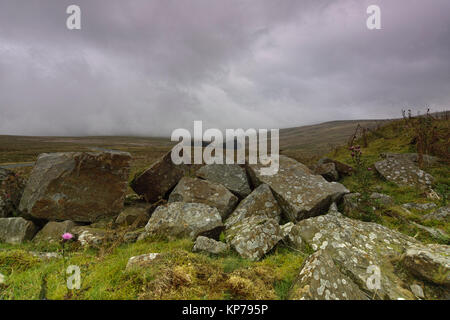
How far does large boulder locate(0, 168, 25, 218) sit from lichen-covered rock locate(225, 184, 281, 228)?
25.3 feet

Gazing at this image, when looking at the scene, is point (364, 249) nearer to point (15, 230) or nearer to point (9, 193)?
point (15, 230)

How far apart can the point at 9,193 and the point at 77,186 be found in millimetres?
2525

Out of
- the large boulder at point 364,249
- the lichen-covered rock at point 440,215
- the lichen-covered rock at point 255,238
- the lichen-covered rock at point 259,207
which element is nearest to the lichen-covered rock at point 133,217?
the lichen-covered rock at point 259,207

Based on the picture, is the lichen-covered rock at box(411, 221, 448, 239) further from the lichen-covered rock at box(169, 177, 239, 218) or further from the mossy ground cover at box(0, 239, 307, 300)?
the lichen-covered rock at box(169, 177, 239, 218)

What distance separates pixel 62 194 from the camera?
6.75 meters

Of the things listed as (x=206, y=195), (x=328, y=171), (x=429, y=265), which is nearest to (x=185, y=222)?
(x=206, y=195)

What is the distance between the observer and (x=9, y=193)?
23.0ft

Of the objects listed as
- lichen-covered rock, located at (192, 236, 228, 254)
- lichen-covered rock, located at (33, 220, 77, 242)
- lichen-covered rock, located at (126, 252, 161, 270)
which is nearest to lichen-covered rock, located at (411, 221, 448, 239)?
lichen-covered rock, located at (192, 236, 228, 254)

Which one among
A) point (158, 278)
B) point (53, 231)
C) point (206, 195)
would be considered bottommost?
point (53, 231)

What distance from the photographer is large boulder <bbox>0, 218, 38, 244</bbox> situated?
5.78 m

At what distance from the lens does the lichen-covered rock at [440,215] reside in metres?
5.77

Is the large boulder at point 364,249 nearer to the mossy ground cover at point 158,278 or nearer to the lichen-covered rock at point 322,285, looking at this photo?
the lichen-covered rock at point 322,285
